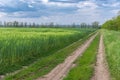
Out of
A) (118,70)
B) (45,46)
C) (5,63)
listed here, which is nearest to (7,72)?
(5,63)

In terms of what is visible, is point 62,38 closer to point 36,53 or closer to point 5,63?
point 36,53

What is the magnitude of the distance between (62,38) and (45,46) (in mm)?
12070

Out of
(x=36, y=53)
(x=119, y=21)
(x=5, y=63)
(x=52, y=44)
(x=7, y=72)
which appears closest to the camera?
(x=7, y=72)

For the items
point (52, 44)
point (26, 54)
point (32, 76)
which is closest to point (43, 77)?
point (32, 76)

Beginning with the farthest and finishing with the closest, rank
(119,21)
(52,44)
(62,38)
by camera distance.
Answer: (119,21) < (62,38) < (52,44)

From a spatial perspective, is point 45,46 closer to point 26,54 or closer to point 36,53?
point 36,53

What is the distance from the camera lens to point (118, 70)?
1531 cm

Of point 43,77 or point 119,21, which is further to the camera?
point 119,21

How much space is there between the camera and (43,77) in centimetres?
1418

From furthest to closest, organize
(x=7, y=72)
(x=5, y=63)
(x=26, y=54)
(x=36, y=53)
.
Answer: (x=36, y=53)
(x=26, y=54)
(x=5, y=63)
(x=7, y=72)

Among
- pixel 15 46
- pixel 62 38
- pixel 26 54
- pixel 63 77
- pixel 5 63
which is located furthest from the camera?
pixel 62 38

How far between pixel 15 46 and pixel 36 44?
5.91 meters

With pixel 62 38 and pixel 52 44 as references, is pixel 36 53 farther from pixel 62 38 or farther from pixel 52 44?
pixel 62 38

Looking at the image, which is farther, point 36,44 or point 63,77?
point 36,44
